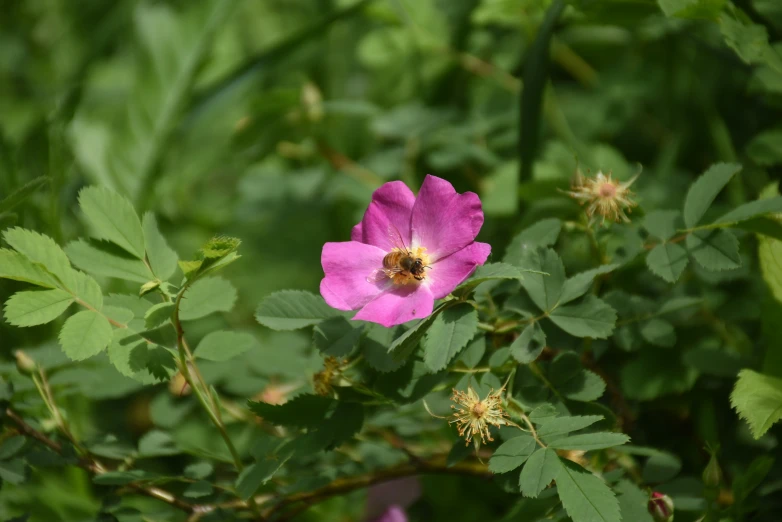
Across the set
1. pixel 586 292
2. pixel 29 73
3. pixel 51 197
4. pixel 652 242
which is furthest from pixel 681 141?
pixel 29 73

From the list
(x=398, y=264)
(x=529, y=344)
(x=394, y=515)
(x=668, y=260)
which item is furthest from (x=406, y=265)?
(x=394, y=515)

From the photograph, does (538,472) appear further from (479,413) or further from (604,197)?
(604,197)

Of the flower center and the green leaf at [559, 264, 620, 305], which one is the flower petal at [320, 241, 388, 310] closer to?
the flower center

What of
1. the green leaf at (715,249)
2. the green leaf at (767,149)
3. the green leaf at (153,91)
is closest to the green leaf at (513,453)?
the green leaf at (715,249)

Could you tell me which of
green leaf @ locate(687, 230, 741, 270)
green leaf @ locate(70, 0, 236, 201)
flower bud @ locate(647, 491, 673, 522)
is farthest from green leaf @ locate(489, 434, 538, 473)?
green leaf @ locate(70, 0, 236, 201)

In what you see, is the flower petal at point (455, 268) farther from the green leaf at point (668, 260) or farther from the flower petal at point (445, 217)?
the green leaf at point (668, 260)
